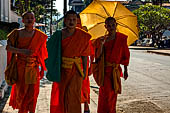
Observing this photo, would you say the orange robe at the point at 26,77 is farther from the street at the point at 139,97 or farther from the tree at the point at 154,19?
the tree at the point at 154,19

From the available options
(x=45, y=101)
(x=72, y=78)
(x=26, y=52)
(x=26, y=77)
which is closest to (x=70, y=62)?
(x=72, y=78)

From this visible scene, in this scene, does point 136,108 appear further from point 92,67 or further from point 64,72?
point 64,72

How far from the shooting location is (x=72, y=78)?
4527 millimetres

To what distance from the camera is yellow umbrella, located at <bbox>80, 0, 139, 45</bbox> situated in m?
5.55

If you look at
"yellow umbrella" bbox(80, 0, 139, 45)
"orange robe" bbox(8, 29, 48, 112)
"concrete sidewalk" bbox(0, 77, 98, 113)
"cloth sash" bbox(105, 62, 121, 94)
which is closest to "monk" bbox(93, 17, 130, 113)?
"cloth sash" bbox(105, 62, 121, 94)

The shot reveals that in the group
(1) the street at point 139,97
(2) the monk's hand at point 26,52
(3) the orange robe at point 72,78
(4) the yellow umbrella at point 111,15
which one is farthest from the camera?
(1) the street at point 139,97

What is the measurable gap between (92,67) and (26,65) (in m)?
1.17

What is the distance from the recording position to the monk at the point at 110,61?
16.7 ft

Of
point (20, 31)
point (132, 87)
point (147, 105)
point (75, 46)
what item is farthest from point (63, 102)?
point (132, 87)

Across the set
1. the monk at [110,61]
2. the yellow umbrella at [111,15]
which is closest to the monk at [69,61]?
the monk at [110,61]

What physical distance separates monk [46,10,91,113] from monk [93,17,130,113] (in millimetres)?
594

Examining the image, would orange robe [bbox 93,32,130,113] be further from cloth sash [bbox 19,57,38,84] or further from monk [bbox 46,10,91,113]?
cloth sash [bbox 19,57,38,84]

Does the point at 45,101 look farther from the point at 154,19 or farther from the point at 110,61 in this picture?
the point at 154,19

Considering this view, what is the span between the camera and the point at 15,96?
206 inches
